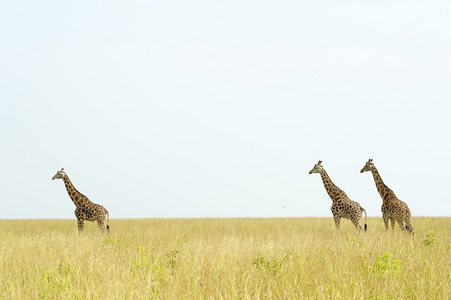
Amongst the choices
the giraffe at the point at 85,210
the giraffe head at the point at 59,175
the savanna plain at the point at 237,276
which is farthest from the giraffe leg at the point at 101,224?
the savanna plain at the point at 237,276

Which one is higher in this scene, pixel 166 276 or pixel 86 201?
pixel 86 201

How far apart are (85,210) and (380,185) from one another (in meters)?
9.83

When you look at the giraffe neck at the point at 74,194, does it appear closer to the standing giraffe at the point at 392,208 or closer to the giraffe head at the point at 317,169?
the giraffe head at the point at 317,169

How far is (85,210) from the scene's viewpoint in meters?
14.3

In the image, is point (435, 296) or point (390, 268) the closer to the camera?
point (435, 296)

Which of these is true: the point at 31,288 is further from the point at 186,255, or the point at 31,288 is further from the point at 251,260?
the point at 251,260

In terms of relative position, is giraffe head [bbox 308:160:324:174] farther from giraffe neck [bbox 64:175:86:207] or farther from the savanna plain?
giraffe neck [bbox 64:175:86:207]

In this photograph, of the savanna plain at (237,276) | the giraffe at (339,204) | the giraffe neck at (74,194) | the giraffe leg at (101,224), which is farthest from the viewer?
the giraffe neck at (74,194)

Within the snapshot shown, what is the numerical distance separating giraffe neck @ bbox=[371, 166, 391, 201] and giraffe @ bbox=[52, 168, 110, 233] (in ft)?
29.4

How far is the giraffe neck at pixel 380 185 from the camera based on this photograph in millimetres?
14094

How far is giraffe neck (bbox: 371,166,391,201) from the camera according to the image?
1409cm

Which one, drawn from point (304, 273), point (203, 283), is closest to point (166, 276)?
point (203, 283)

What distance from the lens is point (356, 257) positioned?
763 centimetres

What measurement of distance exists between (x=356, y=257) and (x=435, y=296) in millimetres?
2319
